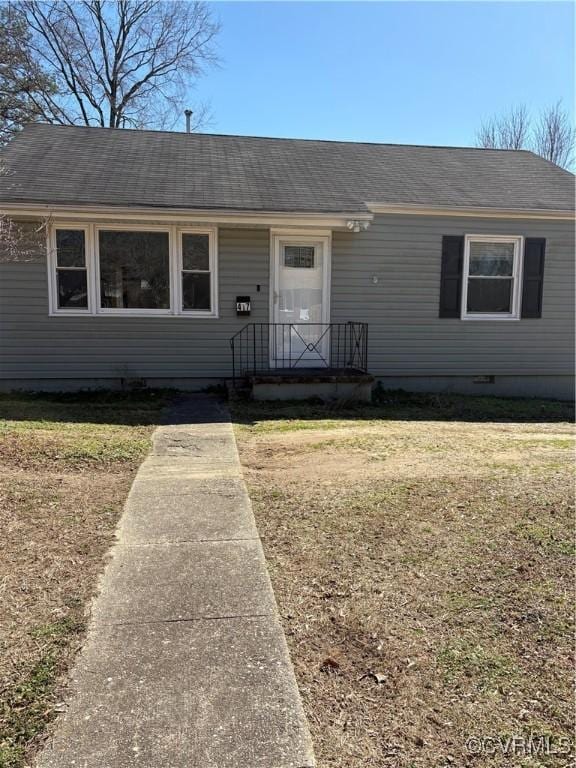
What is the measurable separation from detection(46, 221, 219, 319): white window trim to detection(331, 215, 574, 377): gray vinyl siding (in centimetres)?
204

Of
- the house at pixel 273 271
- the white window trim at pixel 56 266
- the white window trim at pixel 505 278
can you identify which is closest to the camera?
the white window trim at pixel 56 266

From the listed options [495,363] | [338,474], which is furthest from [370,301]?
[338,474]

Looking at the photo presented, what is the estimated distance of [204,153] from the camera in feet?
35.5

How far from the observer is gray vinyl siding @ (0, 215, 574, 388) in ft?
29.2

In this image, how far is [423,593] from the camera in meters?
2.91

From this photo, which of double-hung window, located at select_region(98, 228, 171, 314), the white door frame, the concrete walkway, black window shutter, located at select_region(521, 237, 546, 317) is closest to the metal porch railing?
the white door frame

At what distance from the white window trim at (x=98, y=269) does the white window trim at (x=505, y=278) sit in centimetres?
434

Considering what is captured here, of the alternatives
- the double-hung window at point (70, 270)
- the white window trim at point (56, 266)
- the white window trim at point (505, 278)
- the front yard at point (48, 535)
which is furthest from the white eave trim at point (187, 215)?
the front yard at point (48, 535)

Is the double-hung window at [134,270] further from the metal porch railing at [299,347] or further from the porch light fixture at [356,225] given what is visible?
the porch light fixture at [356,225]

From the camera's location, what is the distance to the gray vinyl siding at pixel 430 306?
960 cm

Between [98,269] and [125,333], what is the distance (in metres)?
1.07

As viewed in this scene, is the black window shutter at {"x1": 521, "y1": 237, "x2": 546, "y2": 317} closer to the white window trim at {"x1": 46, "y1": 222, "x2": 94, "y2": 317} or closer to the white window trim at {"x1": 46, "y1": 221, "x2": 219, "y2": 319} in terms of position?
the white window trim at {"x1": 46, "y1": 221, "x2": 219, "y2": 319}

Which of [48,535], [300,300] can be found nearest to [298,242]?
[300,300]

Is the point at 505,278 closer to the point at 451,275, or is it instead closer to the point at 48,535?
the point at 451,275
